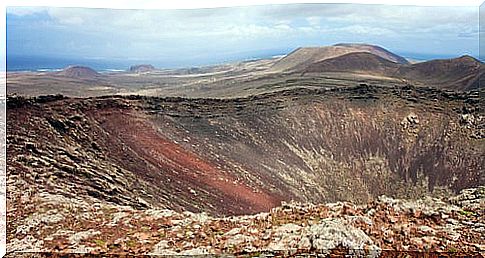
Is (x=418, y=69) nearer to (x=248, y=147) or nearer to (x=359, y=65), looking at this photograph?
(x=359, y=65)

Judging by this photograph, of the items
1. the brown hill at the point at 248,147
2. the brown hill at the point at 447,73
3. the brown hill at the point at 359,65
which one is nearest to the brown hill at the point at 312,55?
the brown hill at the point at 359,65

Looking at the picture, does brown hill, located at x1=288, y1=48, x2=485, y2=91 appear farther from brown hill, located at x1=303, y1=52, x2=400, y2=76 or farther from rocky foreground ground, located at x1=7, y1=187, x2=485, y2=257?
rocky foreground ground, located at x1=7, y1=187, x2=485, y2=257

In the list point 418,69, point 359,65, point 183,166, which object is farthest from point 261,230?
point 359,65

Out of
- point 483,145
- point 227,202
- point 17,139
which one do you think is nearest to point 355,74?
point 483,145

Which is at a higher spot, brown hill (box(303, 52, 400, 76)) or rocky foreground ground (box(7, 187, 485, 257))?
brown hill (box(303, 52, 400, 76))

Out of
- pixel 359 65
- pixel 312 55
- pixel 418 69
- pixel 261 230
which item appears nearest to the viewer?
pixel 261 230

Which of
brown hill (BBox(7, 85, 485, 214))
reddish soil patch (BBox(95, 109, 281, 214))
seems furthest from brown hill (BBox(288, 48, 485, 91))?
reddish soil patch (BBox(95, 109, 281, 214))

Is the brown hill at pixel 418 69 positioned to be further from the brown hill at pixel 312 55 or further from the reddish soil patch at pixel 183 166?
the reddish soil patch at pixel 183 166

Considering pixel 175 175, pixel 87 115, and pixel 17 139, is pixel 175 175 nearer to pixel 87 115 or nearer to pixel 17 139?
pixel 87 115

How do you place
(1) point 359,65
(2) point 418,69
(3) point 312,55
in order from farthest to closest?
(3) point 312,55 → (1) point 359,65 → (2) point 418,69
